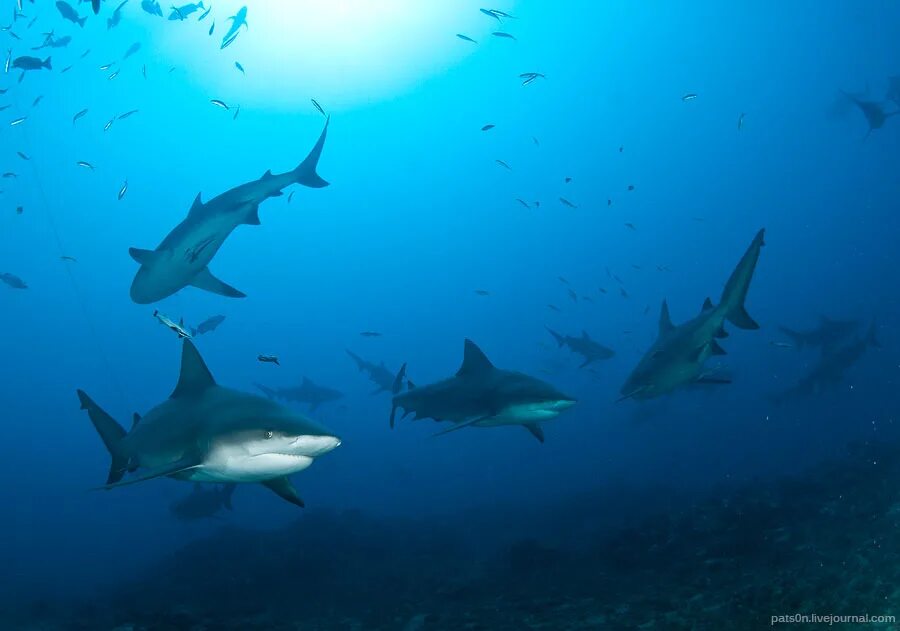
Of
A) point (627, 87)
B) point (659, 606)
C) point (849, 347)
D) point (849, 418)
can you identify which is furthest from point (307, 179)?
point (627, 87)

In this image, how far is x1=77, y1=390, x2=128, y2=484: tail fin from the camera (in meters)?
5.27

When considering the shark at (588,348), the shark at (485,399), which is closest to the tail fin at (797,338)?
the shark at (588,348)

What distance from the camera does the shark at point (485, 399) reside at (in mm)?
6594

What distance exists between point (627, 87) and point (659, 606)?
8330cm

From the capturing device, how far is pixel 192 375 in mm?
5191

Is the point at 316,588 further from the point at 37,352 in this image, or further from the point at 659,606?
the point at 37,352

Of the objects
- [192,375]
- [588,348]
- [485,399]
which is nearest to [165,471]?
[192,375]

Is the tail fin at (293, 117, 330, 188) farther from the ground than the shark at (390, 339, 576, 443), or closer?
farther from the ground

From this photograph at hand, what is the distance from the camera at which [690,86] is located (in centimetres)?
7512

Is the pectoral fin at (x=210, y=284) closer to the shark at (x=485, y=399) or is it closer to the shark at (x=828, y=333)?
the shark at (x=485, y=399)

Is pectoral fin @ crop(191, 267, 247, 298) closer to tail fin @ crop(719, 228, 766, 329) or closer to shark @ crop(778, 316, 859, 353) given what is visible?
tail fin @ crop(719, 228, 766, 329)

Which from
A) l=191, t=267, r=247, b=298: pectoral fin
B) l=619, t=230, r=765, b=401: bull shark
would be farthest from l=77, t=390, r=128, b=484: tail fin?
l=619, t=230, r=765, b=401: bull shark

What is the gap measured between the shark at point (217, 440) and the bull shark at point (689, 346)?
4.04 metres

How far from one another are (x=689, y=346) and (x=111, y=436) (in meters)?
6.74
